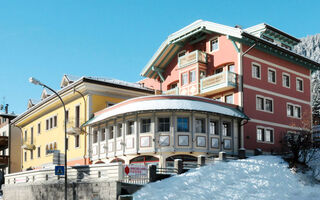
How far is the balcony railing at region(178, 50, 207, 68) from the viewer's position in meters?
35.8

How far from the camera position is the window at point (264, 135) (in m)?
34.2

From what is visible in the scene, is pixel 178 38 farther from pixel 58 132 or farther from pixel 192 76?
pixel 58 132

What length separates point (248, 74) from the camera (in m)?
33.8

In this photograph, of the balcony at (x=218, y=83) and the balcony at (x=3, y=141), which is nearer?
the balcony at (x=218, y=83)

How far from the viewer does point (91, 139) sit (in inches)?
1382

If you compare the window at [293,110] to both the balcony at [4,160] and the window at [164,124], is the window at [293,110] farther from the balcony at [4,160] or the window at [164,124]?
the balcony at [4,160]

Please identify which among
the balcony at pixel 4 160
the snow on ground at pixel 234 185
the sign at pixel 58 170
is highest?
the sign at pixel 58 170

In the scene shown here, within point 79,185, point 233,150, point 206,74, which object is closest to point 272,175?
point 233,150

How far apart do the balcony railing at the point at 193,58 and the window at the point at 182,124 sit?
7886mm

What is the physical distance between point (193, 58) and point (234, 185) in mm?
15760

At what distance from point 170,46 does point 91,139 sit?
11.4m

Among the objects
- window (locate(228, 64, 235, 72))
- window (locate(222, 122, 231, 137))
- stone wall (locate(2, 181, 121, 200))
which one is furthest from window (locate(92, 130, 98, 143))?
window (locate(228, 64, 235, 72))

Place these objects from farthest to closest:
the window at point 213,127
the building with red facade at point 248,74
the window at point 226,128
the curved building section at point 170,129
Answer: the building with red facade at point 248,74, the window at point 226,128, the window at point 213,127, the curved building section at point 170,129

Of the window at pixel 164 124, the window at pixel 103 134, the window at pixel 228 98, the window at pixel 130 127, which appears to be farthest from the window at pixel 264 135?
the window at pixel 103 134
